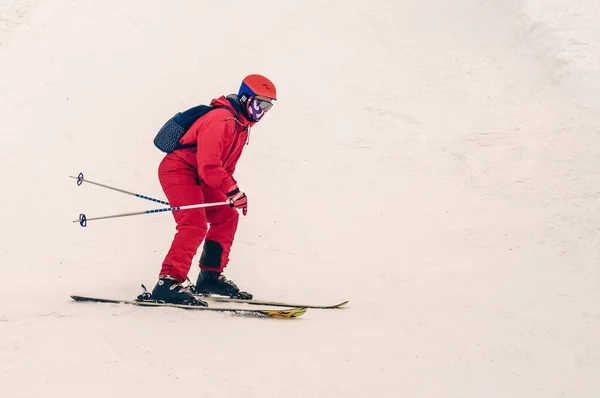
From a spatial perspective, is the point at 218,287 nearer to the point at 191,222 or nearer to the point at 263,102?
the point at 191,222

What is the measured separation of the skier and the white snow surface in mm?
453

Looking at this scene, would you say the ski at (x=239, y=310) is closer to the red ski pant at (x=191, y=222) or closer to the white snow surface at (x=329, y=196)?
the white snow surface at (x=329, y=196)

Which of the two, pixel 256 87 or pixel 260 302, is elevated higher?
pixel 256 87

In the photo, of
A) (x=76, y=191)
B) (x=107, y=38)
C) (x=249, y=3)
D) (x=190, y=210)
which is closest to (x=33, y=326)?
(x=190, y=210)

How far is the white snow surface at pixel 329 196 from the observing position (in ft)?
14.9

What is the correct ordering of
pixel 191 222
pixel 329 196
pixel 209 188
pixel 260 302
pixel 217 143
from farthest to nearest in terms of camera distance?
1. pixel 329 196
2. pixel 209 188
3. pixel 260 302
4. pixel 191 222
5. pixel 217 143

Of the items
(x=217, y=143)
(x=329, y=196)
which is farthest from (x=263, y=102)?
(x=329, y=196)

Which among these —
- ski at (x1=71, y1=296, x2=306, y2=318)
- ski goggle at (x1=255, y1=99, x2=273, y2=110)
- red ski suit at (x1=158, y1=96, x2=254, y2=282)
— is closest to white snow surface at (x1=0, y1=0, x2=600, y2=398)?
ski at (x1=71, y1=296, x2=306, y2=318)

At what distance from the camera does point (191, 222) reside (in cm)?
545

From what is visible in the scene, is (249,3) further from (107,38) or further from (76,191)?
(76,191)

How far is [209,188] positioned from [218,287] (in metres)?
0.91

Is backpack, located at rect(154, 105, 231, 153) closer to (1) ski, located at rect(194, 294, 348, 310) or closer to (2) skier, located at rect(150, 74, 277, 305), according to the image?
(2) skier, located at rect(150, 74, 277, 305)

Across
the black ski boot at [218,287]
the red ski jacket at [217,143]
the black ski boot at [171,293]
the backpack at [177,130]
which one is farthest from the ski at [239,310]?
the backpack at [177,130]

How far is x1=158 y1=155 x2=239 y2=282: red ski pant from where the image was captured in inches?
213
